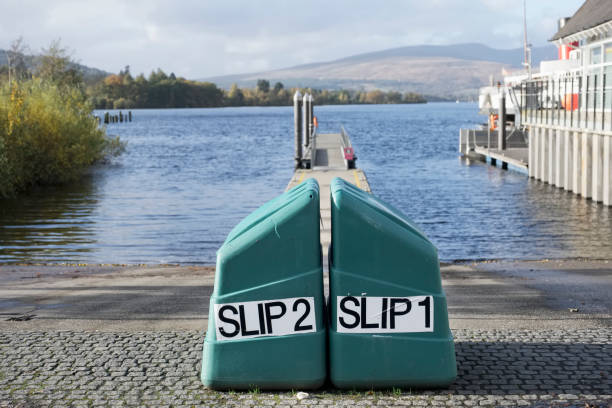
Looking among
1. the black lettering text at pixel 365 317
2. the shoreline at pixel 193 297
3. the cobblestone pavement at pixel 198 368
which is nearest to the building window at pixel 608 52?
the shoreline at pixel 193 297

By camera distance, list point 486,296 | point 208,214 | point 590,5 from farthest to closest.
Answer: point 590,5
point 208,214
point 486,296

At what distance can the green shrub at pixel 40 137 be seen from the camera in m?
29.0

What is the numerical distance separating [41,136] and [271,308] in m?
28.5

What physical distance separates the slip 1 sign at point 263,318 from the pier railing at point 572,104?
18225mm

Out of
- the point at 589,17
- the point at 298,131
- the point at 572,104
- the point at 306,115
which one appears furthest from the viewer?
the point at 306,115

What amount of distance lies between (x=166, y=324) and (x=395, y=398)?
10.1 ft

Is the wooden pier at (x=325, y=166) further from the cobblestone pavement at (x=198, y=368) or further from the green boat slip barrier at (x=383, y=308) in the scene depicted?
the green boat slip barrier at (x=383, y=308)

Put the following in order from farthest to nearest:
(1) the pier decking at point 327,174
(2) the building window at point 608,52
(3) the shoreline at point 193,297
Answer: (2) the building window at point 608,52 → (1) the pier decking at point 327,174 → (3) the shoreline at point 193,297

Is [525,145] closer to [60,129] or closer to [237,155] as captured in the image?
[237,155]

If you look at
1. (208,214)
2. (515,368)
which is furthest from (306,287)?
(208,214)

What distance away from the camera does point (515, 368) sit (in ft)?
20.1

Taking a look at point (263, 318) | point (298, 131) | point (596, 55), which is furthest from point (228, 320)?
point (298, 131)

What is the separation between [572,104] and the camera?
83.5 feet

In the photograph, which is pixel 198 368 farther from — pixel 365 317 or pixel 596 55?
pixel 596 55
